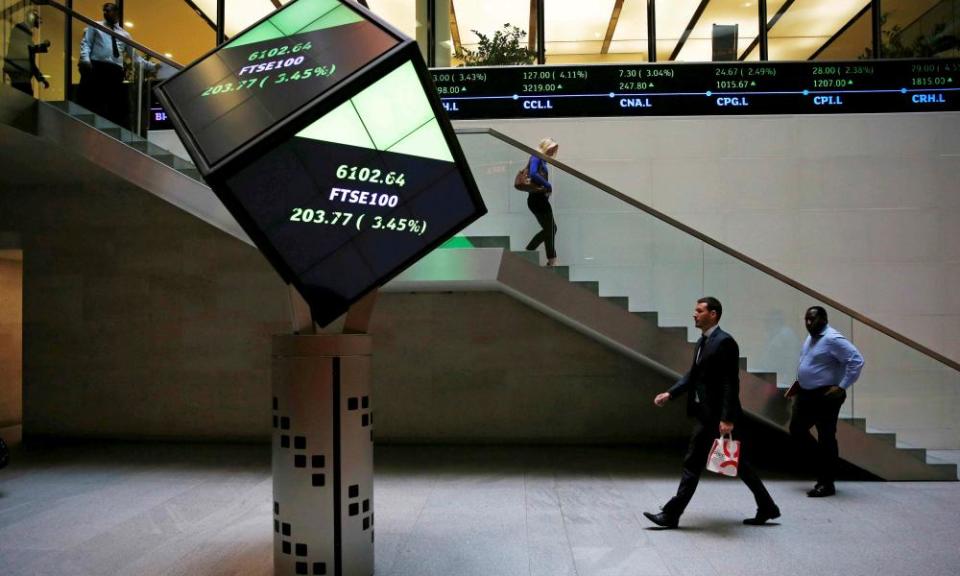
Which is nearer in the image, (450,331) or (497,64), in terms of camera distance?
(450,331)

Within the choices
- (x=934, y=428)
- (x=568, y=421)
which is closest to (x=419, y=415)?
(x=568, y=421)

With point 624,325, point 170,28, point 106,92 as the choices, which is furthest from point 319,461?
point 170,28

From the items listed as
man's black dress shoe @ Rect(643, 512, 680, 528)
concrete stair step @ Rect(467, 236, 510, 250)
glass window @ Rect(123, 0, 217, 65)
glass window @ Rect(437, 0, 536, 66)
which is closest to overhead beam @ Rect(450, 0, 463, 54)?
glass window @ Rect(437, 0, 536, 66)

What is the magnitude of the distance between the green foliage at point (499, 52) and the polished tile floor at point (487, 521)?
20.1 feet

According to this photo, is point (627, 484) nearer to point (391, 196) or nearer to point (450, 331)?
point (450, 331)

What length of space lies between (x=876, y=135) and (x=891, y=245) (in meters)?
1.62

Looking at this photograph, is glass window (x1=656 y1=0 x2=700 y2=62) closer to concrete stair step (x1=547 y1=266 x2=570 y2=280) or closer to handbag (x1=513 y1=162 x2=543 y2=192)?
handbag (x1=513 y1=162 x2=543 y2=192)

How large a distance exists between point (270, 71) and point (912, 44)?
1039 cm

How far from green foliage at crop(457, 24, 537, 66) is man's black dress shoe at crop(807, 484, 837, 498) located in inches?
288

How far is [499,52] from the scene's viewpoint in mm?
10891

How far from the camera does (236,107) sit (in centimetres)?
374

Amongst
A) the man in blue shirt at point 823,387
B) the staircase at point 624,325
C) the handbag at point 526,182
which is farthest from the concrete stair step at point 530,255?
the man in blue shirt at point 823,387

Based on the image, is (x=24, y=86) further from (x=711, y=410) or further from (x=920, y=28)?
(x=920, y=28)

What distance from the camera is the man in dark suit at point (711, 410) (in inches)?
223
